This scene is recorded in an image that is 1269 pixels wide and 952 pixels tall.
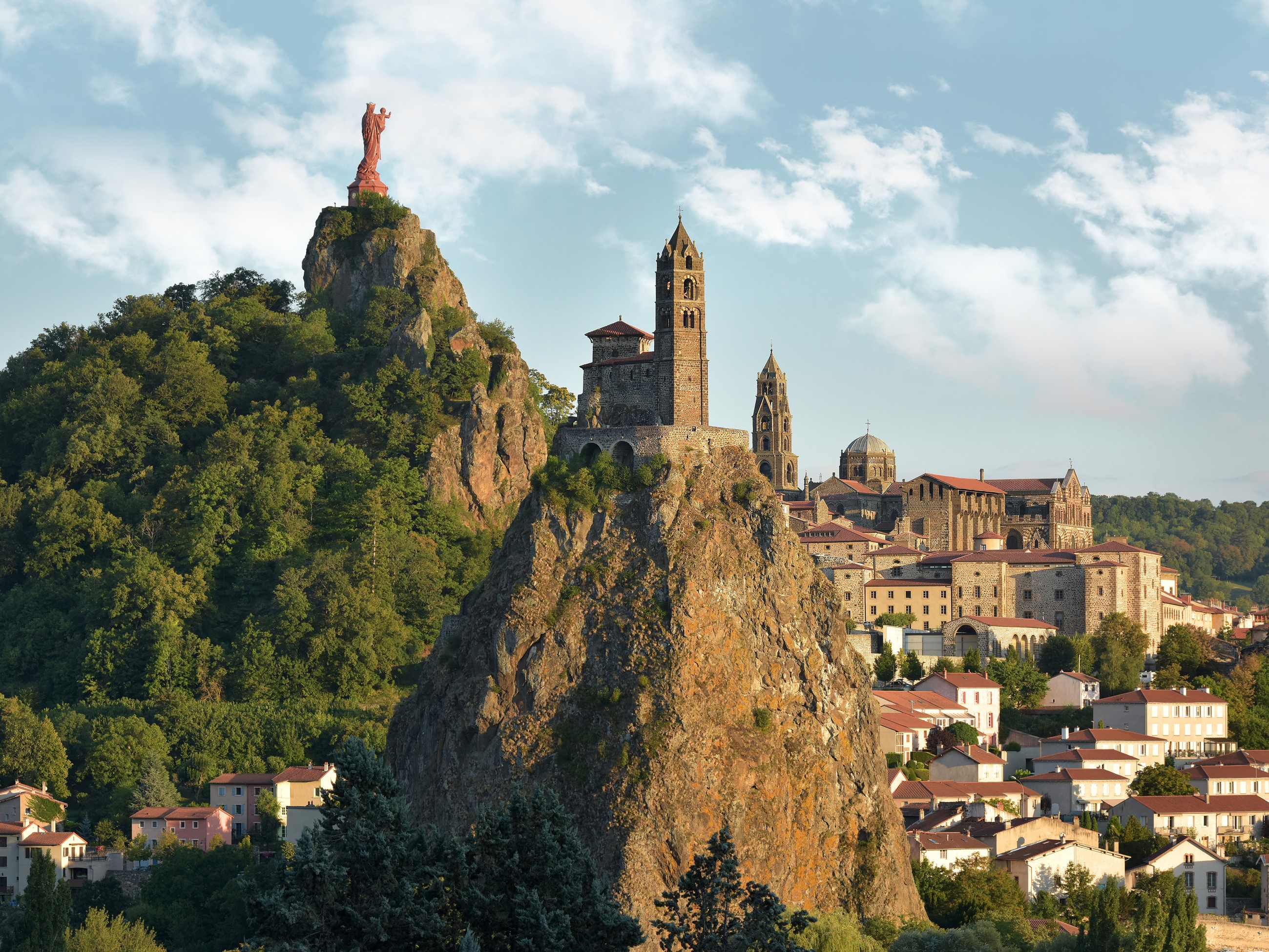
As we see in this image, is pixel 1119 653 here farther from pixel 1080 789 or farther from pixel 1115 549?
pixel 1080 789

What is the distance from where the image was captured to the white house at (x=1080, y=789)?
250 ft

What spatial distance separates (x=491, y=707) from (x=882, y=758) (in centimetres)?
1560

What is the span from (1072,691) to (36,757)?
154 ft

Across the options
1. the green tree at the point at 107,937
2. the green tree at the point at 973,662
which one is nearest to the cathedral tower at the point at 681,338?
the green tree at the point at 973,662

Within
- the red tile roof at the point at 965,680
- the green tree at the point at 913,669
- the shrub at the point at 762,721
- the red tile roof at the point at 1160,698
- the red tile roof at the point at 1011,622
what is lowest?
the shrub at the point at 762,721

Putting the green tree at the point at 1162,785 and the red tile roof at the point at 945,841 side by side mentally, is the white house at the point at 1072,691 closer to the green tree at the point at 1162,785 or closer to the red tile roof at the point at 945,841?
the green tree at the point at 1162,785

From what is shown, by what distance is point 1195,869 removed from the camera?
70.1 m

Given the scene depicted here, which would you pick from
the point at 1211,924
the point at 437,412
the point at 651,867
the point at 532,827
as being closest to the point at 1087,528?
the point at 437,412

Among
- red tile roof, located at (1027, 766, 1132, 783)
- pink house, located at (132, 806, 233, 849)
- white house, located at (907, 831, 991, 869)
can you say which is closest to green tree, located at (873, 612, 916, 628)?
red tile roof, located at (1027, 766, 1132, 783)

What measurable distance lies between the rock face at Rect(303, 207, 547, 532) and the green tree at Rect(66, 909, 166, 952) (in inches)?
1351

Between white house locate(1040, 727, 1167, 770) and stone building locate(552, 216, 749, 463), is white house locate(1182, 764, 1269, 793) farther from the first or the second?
stone building locate(552, 216, 749, 463)

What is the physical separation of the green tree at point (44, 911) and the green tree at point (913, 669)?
48.0 meters

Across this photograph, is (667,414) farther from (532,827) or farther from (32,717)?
(532,827)

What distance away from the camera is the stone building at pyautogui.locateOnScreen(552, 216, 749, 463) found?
73.2 meters
